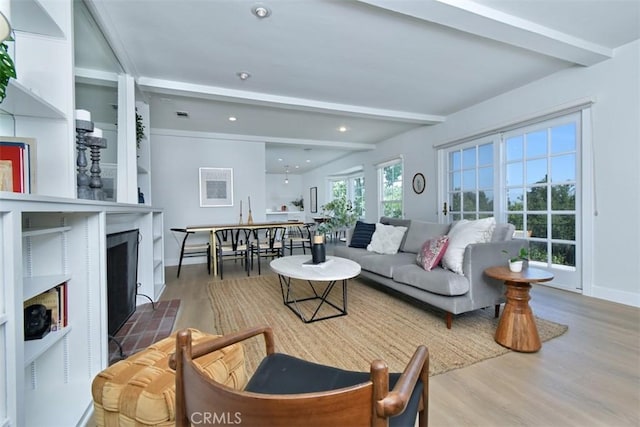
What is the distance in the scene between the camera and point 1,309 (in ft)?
2.78

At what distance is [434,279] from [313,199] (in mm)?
8885

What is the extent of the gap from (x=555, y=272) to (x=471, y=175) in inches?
69.3

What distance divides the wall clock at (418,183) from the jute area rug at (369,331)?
2.88m

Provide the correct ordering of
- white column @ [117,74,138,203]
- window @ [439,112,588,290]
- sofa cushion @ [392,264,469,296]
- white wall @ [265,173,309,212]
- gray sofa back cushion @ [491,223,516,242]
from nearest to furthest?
sofa cushion @ [392,264,469,296] < gray sofa back cushion @ [491,223,516,242] < white column @ [117,74,138,203] < window @ [439,112,588,290] < white wall @ [265,173,309,212]

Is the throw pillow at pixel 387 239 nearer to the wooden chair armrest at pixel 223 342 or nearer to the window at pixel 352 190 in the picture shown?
the wooden chair armrest at pixel 223 342

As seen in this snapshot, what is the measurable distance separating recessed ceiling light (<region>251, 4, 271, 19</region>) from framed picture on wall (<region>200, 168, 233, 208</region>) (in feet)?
12.6

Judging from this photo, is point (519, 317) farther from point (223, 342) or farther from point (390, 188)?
point (390, 188)

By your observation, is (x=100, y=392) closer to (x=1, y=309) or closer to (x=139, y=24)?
(x=1, y=309)

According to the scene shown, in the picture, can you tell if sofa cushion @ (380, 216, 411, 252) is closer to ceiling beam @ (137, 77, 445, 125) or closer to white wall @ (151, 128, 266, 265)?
ceiling beam @ (137, 77, 445, 125)

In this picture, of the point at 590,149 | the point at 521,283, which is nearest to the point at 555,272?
the point at 590,149

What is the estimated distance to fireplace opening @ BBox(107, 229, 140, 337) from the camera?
169cm

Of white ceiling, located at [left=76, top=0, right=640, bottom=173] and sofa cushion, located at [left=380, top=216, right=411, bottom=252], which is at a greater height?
white ceiling, located at [left=76, top=0, right=640, bottom=173]

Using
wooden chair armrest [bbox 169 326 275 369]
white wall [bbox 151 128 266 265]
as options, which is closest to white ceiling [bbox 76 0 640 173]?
white wall [bbox 151 128 266 265]

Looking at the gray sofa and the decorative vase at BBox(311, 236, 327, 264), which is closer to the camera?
the gray sofa
